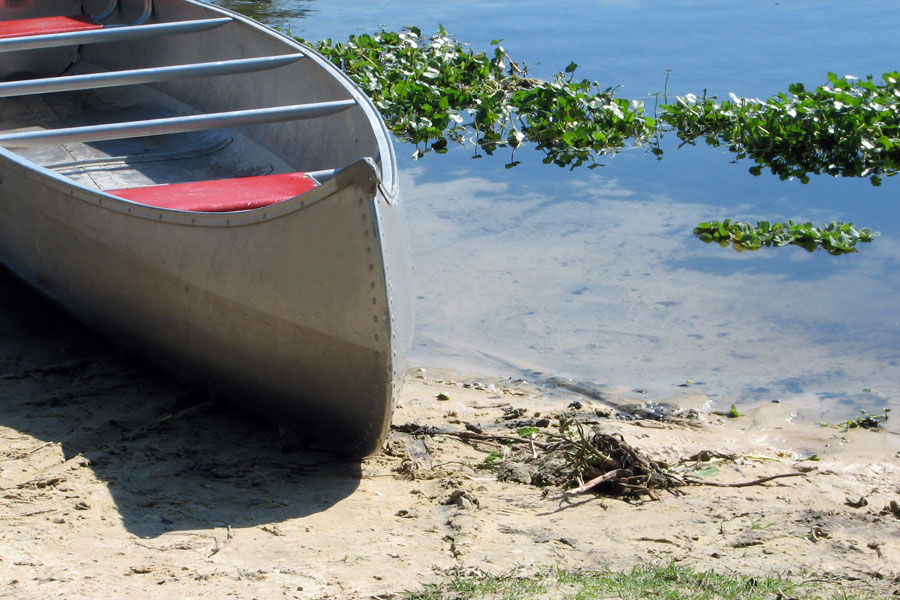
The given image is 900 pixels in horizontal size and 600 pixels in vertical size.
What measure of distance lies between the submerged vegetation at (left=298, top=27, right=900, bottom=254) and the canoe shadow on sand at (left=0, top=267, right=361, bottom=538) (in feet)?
11.7

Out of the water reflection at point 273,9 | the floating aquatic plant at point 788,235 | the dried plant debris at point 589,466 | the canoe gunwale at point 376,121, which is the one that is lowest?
the dried plant debris at point 589,466

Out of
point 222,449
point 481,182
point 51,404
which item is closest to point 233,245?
point 222,449

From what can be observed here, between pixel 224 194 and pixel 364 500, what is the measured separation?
1590 mm

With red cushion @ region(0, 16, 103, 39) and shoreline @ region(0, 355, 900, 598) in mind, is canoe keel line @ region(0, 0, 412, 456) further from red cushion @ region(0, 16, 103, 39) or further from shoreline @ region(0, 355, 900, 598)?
red cushion @ region(0, 16, 103, 39)

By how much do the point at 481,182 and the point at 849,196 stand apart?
257 centimetres

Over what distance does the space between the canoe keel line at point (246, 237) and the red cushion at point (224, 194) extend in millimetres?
13

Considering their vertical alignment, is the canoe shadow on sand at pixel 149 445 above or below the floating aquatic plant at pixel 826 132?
below

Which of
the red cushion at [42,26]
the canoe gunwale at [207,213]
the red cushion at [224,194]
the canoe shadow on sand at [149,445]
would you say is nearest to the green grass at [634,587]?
the canoe shadow on sand at [149,445]

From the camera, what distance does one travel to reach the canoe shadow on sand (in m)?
3.38

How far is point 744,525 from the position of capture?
10.8ft

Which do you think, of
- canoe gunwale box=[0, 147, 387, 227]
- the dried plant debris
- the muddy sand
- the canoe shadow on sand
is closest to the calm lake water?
the muddy sand

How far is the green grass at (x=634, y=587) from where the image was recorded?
2676mm

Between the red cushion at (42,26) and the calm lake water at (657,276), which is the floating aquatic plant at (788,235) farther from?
the red cushion at (42,26)

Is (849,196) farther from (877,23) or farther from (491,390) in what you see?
(877,23)
